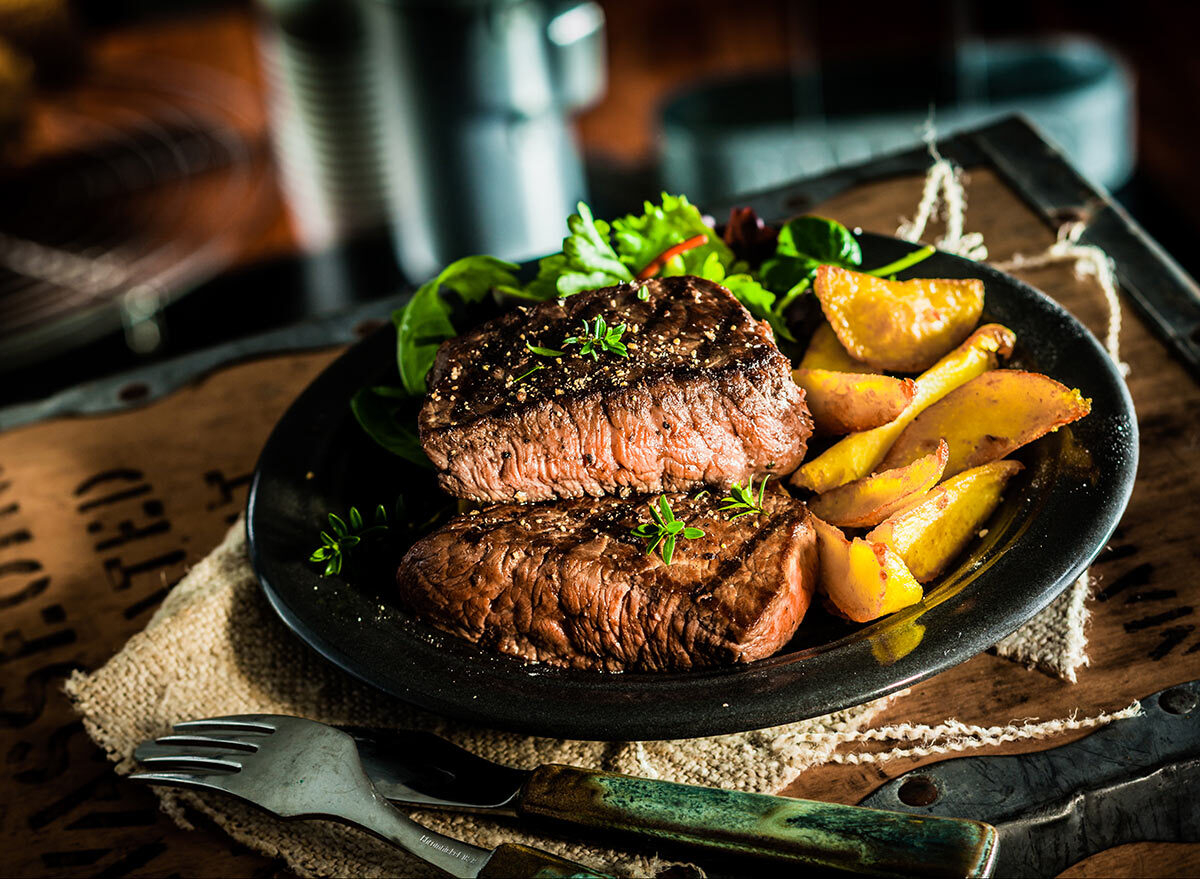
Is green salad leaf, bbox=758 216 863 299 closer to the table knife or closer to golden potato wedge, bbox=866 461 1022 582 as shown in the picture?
golden potato wedge, bbox=866 461 1022 582

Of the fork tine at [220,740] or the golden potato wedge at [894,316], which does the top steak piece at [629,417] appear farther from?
the fork tine at [220,740]

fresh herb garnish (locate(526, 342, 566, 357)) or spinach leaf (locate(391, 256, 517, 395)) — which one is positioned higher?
fresh herb garnish (locate(526, 342, 566, 357))

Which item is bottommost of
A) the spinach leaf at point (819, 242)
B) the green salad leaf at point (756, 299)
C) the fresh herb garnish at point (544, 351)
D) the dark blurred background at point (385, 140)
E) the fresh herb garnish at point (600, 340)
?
the dark blurred background at point (385, 140)

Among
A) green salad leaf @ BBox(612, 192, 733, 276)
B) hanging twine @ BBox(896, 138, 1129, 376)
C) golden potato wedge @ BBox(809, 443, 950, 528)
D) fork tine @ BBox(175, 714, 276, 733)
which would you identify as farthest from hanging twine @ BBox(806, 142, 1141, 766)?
fork tine @ BBox(175, 714, 276, 733)

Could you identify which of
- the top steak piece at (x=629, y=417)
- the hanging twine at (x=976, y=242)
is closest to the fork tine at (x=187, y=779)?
the top steak piece at (x=629, y=417)

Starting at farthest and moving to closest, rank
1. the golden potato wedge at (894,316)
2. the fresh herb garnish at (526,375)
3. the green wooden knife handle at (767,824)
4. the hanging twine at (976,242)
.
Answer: the hanging twine at (976,242) → the golden potato wedge at (894,316) → the fresh herb garnish at (526,375) → the green wooden knife handle at (767,824)

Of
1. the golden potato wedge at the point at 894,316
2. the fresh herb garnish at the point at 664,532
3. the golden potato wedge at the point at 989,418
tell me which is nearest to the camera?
the fresh herb garnish at the point at 664,532

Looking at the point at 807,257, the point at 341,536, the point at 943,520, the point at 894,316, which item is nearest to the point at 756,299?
the point at 807,257
